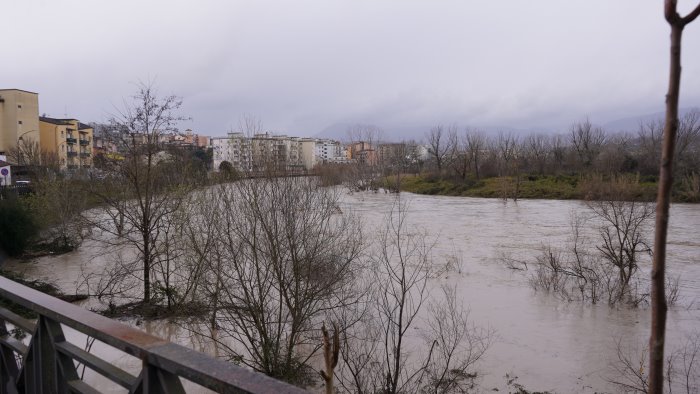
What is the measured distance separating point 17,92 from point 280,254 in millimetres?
56375

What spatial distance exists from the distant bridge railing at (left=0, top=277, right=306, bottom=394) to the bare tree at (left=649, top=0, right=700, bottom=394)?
0.79 m

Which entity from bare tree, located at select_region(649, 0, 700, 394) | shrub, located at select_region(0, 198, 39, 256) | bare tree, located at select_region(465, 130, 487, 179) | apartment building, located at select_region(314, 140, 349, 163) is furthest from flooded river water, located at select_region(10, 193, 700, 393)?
apartment building, located at select_region(314, 140, 349, 163)

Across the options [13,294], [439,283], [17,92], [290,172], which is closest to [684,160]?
[439,283]

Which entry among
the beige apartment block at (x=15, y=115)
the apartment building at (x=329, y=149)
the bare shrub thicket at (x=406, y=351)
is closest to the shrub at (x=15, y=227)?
the bare shrub thicket at (x=406, y=351)

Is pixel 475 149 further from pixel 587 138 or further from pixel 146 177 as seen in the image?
pixel 146 177

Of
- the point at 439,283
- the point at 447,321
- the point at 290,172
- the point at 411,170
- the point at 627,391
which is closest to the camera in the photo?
the point at 627,391

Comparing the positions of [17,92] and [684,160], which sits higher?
[17,92]

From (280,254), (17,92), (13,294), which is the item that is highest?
(17,92)

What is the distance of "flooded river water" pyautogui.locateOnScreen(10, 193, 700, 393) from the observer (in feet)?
31.0

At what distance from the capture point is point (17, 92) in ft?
177

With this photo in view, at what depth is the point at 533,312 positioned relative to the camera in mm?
12727

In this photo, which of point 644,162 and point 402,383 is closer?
point 402,383

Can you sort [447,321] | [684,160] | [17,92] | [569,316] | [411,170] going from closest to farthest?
[447,321]
[569,316]
[684,160]
[17,92]
[411,170]

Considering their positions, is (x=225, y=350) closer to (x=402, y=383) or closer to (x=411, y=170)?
(x=402, y=383)
